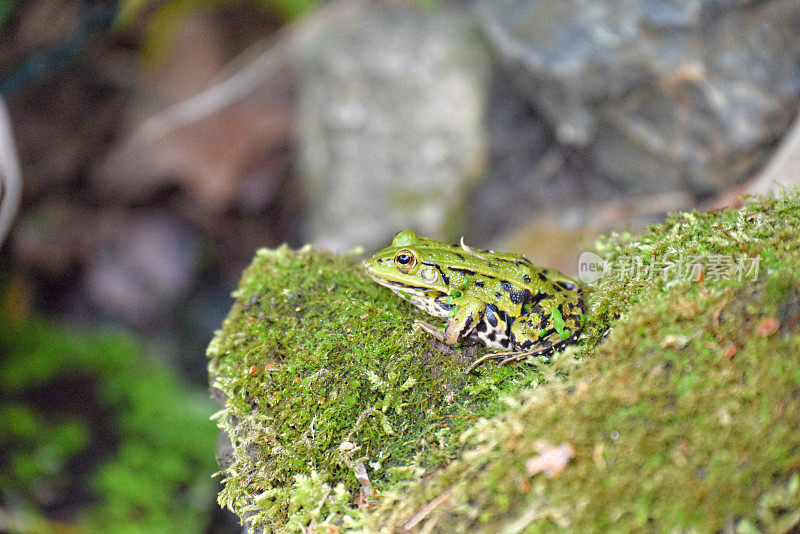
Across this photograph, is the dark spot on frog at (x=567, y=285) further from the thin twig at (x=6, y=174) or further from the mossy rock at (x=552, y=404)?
the thin twig at (x=6, y=174)

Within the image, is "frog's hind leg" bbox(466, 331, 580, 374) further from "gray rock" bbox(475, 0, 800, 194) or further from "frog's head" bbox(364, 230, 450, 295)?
"gray rock" bbox(475, 0, 800, 194)

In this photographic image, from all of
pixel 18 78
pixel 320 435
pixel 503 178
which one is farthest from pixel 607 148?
pixel 18 78

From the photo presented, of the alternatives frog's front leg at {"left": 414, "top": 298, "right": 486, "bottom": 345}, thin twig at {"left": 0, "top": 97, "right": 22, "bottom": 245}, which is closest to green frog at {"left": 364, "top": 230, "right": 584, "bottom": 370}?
frog's front leg at {"left": 414, "top": 298, "right": 486, "bottom": 345}

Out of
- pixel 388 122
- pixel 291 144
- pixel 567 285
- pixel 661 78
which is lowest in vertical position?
pixel 567 285

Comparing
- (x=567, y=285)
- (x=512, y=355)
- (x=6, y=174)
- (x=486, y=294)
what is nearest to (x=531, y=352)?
(x=512, y=355)

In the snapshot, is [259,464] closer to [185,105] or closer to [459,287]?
[459,287]

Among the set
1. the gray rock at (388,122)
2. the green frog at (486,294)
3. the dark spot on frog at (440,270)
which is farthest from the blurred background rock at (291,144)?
the dark spot on frog at (440,270)

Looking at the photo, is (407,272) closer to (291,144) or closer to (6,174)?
(6,174)
